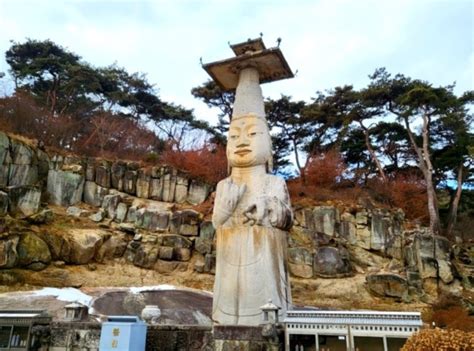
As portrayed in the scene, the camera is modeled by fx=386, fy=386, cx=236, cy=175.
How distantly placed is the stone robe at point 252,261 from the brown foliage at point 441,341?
2.79 meters

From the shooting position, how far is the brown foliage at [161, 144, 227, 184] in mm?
25750

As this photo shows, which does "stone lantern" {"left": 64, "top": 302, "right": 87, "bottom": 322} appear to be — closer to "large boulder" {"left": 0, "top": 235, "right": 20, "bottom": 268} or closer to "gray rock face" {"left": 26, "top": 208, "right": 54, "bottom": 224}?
"large boulder" {"left": 0, "top": 235, "right": 20, "bottom": 268}

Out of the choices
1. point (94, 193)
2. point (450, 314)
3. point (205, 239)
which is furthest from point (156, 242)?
point (450, 314)

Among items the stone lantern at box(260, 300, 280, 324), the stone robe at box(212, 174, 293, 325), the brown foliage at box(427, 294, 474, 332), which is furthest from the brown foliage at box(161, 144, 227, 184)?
the stone lantern at box(260, 300, 280, 324)

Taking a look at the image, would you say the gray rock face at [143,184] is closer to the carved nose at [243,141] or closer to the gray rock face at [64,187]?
the gray rock face at [64,187]

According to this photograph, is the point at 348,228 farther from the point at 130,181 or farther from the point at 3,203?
the point at 3,203

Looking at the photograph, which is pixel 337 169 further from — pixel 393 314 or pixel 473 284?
pixel 393 314

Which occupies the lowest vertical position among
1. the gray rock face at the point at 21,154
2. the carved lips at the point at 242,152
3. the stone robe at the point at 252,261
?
the stone robe at the point at 252,261

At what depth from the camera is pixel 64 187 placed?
23.0 meters

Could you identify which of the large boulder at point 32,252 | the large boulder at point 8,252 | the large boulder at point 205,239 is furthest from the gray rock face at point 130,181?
the large boulder at point 8,252

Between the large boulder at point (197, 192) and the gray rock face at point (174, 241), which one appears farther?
the large boulder at point (197, 192)

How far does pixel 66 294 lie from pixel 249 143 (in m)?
10.8

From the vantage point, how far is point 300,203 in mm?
22547

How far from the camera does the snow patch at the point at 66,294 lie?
46.1 ft
